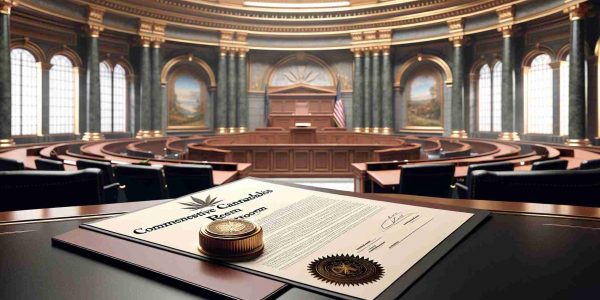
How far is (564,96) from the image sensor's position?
58.1 ft

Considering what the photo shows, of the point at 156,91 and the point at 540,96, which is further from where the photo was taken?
the point at 156,91

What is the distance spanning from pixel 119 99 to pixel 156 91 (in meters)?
2.21

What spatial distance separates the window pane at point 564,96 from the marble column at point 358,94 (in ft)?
31.5

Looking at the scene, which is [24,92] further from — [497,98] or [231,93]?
[497,98]

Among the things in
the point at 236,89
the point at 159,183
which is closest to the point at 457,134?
the point at 236,89

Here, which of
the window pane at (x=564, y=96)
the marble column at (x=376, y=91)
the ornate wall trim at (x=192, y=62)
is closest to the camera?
the window pane at (x=564, y=96)

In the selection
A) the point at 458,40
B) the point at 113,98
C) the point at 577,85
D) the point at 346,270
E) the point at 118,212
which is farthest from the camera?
the point at 113,98

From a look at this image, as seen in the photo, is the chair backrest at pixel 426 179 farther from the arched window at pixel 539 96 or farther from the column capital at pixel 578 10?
the arched window at pixel 539 96

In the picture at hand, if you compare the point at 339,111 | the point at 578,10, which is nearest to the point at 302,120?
the point at 339,111

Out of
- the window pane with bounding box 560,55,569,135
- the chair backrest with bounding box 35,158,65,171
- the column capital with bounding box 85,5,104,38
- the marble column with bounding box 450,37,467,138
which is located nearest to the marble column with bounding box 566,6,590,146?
the window pane with bounding box 560,55,569,135

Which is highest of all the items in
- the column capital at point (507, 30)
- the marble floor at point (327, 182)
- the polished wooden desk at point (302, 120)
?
the column capital at point (507, 30)

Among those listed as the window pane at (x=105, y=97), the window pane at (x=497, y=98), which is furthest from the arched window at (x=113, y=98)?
the window pane at (x=497, y=98)

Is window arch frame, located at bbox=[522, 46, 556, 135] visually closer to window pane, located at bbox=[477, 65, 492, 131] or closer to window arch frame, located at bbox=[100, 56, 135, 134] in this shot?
window pane, located at bbox=[477, 65, 492, 131]

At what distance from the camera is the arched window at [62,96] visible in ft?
62.1
